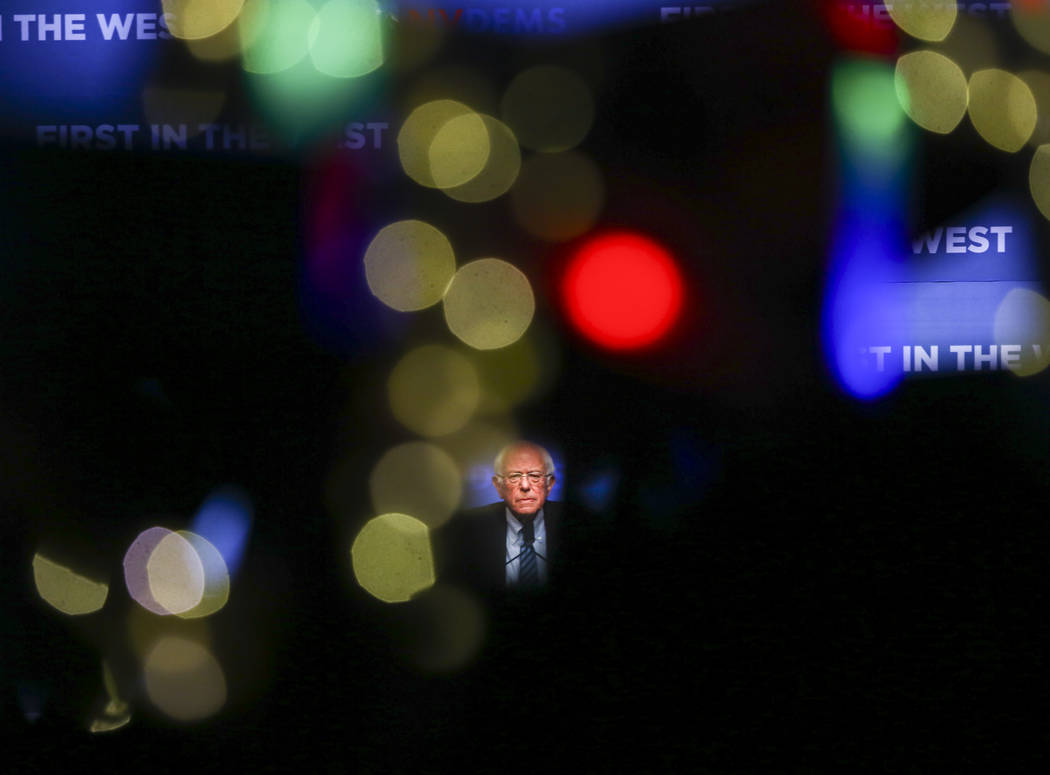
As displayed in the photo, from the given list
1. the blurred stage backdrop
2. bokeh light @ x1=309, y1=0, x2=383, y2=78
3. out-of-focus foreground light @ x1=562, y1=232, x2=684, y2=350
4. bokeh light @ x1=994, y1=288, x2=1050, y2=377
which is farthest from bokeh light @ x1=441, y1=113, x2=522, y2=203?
bokeh light @ x1=994, y1=288, x2=1050, y2=377

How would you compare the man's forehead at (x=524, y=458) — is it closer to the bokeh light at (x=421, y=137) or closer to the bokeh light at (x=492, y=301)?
the bokeh light at (x=492, y=301)

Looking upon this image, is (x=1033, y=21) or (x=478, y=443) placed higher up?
(x=1033, y=21)

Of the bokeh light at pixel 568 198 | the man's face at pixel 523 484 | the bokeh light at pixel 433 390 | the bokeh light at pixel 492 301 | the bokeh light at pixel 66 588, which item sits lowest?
the bokeh light at pixel 66 588

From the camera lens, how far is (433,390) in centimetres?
239

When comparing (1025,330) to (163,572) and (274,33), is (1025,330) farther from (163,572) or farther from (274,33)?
(163,572)

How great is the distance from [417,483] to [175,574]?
2.38ft

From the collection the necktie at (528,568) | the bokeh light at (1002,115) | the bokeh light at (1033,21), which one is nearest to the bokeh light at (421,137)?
the necktie at (528,568)

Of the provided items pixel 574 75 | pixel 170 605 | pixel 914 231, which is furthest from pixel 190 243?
pixel 914 231

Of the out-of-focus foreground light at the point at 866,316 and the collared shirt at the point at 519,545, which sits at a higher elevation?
the out-of-focus foreground light at the point at 866,316

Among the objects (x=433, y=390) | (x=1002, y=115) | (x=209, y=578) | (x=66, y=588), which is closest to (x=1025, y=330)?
(x=1002, y=115)

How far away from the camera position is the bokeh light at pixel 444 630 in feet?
7.79

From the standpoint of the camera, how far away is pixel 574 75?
7.79 feet

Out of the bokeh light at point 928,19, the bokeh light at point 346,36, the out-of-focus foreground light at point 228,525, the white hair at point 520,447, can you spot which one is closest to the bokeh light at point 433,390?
the white hair at point 520,447

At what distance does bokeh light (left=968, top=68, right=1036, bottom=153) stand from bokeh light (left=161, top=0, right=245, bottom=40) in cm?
207
